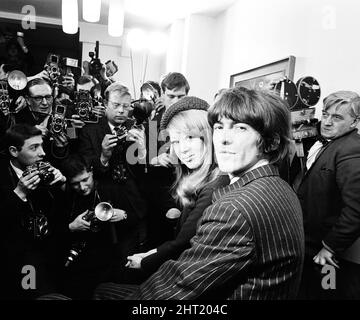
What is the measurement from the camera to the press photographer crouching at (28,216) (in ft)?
3.26

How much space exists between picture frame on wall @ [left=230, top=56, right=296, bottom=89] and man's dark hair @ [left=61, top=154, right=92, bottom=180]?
2.85ft

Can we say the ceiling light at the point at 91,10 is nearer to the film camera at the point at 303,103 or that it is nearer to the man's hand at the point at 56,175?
the man's hand at the point at 56,175

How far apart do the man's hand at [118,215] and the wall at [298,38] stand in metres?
0.72

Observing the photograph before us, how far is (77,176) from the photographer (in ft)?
3.65

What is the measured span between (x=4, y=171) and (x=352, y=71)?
51.4 inches

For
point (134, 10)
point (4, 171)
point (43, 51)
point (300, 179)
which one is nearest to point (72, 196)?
point (4, 171)

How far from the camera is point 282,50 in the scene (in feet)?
5.46

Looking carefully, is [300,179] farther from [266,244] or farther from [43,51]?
[43,51]

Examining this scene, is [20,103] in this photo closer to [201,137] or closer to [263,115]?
[201,137]

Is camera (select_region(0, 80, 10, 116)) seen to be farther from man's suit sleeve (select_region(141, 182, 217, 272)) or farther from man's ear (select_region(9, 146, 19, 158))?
man's suit sleeve (select_region(141, 182, 217, 272))

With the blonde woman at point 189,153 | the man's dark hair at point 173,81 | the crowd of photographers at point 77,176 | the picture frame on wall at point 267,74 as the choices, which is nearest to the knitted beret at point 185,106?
the blonde woman at point 189,153

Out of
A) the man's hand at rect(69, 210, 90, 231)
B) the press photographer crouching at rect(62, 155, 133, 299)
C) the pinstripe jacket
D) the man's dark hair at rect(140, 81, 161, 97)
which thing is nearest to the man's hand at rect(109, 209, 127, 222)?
the press photographer crouching at rect(62, 155, 133, 299)

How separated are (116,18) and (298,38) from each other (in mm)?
882

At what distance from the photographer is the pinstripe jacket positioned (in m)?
0.51
